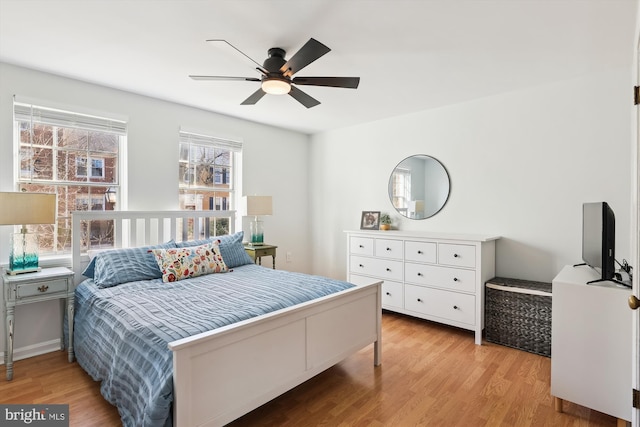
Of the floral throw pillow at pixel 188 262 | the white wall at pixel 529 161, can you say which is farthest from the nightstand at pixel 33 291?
the white wall at pixel 529 161

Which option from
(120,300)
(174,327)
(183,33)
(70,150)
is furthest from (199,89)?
(174,327)

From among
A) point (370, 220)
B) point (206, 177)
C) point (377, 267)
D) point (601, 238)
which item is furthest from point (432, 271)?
point (206, 177)

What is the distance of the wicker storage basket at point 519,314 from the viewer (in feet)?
9.57

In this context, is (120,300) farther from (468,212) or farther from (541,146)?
(541,146)

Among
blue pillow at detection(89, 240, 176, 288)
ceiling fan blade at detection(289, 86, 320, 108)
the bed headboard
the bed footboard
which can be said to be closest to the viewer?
the bed footboard

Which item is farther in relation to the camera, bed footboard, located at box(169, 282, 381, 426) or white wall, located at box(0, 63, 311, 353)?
white wall, located at box(0, 63, 311, 353)

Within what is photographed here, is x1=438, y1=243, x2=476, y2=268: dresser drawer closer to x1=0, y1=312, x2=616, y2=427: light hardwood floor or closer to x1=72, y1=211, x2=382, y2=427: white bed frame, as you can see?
x1=0, y1=312, x2=616, y2=427: light hardwood floor

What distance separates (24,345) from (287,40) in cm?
332

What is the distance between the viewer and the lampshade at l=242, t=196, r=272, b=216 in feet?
13.6

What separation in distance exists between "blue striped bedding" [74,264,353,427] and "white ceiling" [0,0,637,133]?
1.62 metres

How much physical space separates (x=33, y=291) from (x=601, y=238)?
409cm

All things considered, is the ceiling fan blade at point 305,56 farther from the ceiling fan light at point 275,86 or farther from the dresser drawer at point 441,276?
the dresser drawer at point 441,276

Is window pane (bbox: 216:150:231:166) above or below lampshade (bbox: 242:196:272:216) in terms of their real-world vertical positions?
above

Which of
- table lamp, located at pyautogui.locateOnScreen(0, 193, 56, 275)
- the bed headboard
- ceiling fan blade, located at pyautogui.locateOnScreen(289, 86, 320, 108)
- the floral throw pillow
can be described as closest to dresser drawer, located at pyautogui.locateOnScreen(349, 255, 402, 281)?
the floral throw pillow
